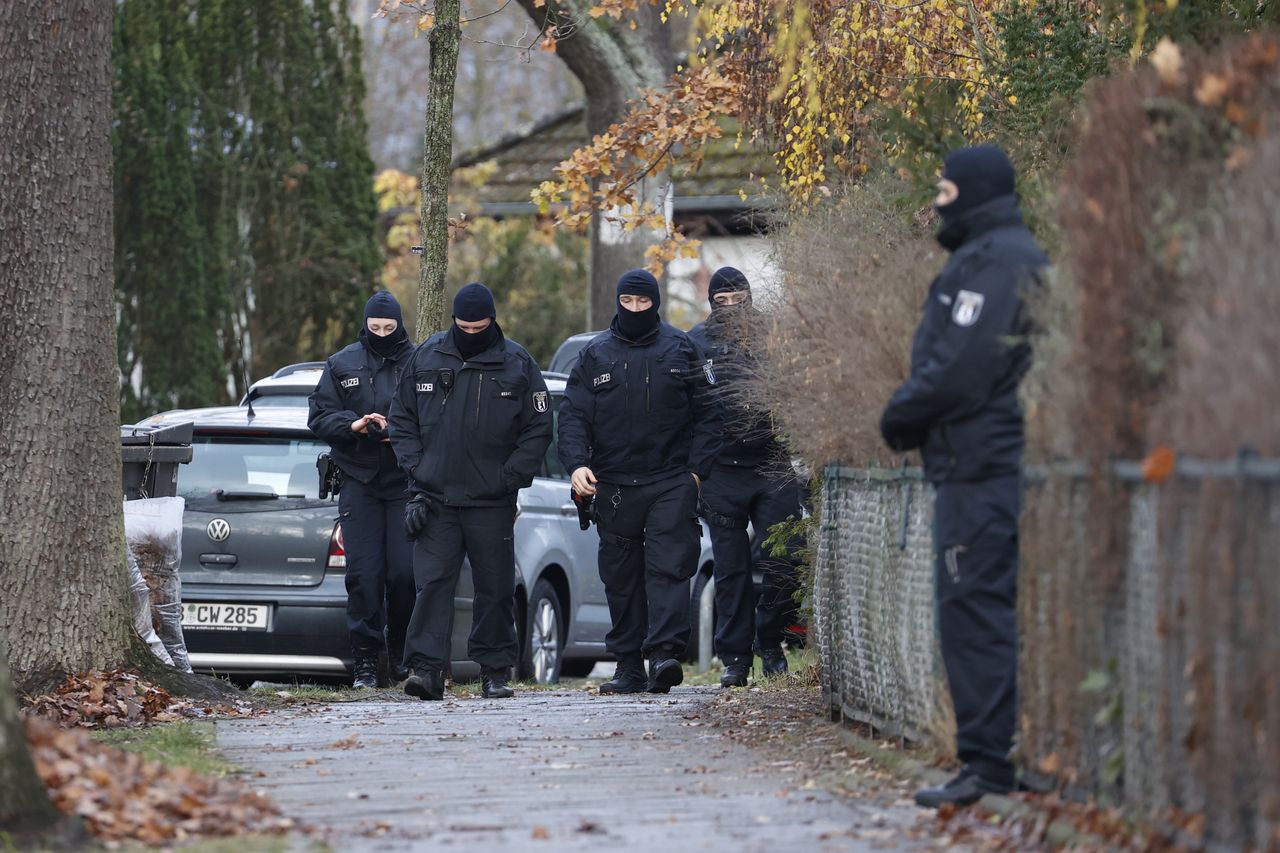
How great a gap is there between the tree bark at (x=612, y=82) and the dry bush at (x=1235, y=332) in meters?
14.7

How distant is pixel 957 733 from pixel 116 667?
4756 mm

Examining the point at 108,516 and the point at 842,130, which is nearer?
the point at 108,516

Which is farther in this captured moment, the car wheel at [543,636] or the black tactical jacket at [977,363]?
the car wheel at [543,636]

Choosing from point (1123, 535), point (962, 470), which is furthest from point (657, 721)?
point (1123, 535)

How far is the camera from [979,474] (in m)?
6.52

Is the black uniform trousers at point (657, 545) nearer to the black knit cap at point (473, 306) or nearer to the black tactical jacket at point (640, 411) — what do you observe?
the black tactical jacket at point (640, 411)

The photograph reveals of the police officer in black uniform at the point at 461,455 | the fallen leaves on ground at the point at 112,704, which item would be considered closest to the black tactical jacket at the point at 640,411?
the police officer in black uniform at the point at 461,455

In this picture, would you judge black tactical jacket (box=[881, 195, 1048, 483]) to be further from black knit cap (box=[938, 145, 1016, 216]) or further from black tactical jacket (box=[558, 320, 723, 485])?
black tactical jacket (box=[558, 320, 723, 485])

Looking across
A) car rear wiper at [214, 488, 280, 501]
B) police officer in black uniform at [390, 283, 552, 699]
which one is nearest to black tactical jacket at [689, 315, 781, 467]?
police officer in black uniform at [390, 283, 552, 699]

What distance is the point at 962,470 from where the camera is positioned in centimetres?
656

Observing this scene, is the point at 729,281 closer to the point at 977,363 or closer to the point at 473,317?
the point at 473,317

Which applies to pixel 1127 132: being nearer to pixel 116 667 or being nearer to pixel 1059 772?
pixel 1059 772

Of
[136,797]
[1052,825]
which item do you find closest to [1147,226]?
[1052,825]

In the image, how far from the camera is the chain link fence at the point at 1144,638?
16.0 ft
